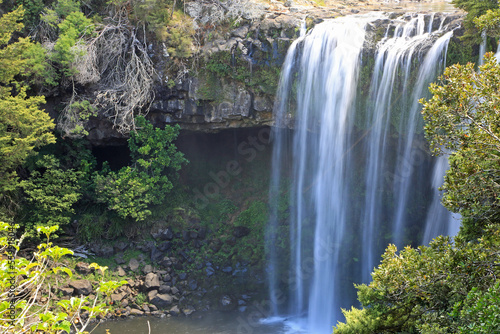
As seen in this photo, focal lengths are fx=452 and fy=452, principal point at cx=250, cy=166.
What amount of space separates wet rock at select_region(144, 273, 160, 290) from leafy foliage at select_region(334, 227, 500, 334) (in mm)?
10460

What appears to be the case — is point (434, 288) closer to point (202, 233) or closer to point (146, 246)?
point (202, 233)

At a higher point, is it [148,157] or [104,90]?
[104,90]

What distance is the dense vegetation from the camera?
6.27 m

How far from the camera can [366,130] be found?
1605cm

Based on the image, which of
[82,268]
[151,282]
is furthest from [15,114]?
[151,282]

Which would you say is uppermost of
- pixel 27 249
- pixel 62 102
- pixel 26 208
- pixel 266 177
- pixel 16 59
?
pixel 16 59

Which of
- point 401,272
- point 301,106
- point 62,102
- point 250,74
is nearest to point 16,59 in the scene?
point 62,102

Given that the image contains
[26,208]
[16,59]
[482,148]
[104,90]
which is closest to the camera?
[482,148]

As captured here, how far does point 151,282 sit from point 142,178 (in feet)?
13.3

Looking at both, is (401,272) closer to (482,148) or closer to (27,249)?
(482,148)

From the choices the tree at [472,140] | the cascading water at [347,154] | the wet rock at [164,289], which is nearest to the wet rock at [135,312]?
the wet rock at [164,289]

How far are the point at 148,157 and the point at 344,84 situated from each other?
27.1 feet

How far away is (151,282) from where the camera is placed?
17.4 meters

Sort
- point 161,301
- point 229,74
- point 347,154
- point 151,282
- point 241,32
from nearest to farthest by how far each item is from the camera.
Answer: point 347,154 < point 161,301 < point 151,282 < point 229,74 < point 241,32
